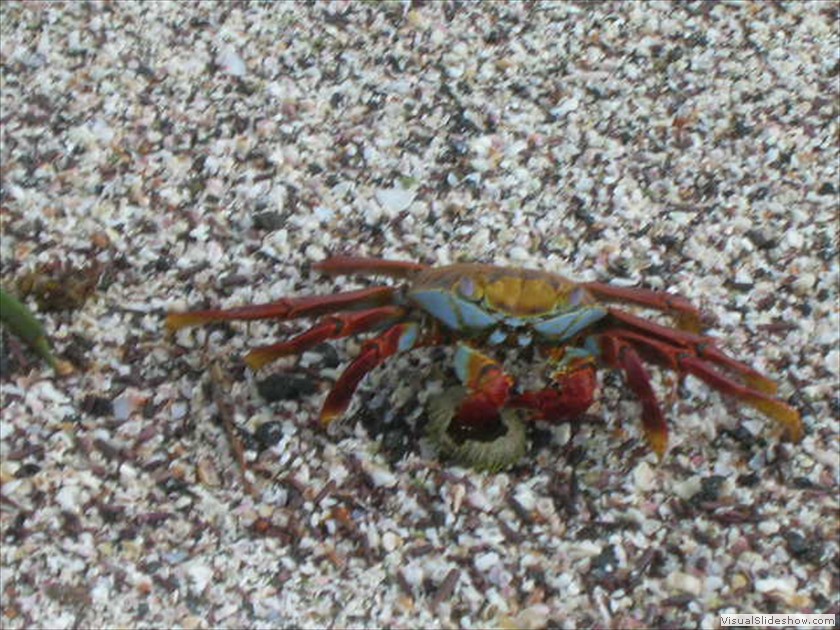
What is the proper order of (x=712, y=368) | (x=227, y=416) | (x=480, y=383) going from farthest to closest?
(x=227, y=416)
(x=712, y=368)
(x=480, y=383)

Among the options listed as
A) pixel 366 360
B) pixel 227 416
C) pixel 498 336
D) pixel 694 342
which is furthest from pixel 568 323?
pixel 227 416

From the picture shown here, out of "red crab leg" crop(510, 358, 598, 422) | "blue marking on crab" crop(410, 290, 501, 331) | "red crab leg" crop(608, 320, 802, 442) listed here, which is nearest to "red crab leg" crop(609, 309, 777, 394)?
"red crab leg" crop(608, 320, 802, 442)

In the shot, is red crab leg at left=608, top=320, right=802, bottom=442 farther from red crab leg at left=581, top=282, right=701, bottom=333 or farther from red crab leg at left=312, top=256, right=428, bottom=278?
red crab leg at left=312, top=256, right=428, bottom=278

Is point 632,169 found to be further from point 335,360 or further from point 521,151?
point 335,360

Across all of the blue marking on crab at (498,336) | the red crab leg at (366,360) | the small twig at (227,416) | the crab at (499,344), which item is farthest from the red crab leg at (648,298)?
the small twig at (227,416)

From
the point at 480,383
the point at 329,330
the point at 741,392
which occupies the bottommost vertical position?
the point at 741,392

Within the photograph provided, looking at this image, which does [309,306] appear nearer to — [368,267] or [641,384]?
[368,267]

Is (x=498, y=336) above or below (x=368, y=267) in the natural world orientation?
below
